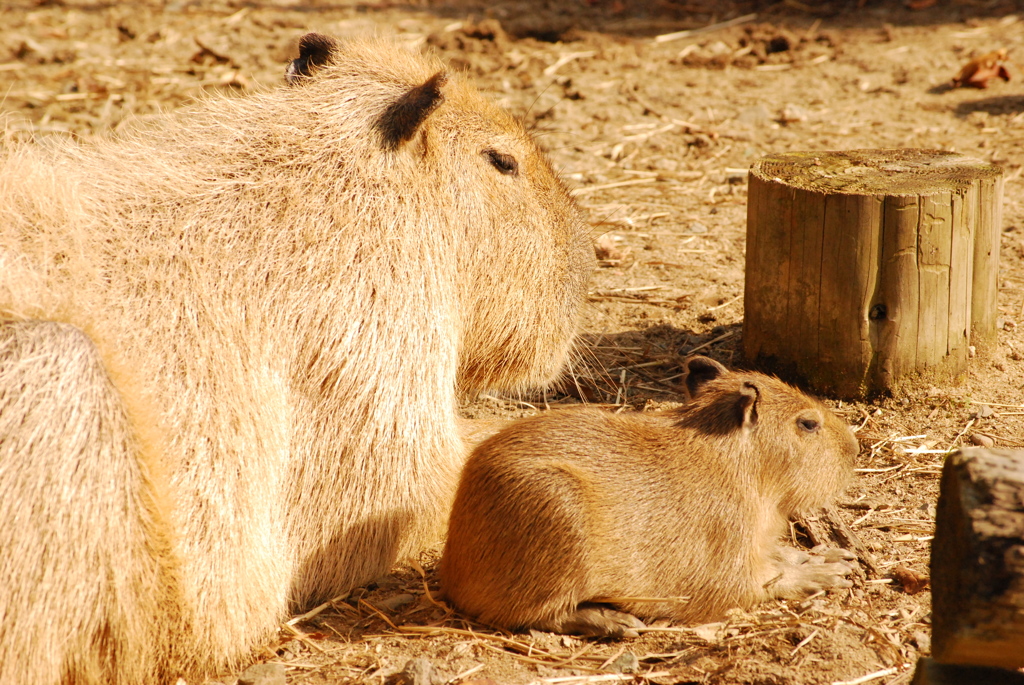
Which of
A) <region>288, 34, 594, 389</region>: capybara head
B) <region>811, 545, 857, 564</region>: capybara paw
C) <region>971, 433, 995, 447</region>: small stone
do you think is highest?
<region>288, 34, 594, 389</region>: capybara head

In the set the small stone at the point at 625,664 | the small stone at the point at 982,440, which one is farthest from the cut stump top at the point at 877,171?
the small stone at the point at 625,664

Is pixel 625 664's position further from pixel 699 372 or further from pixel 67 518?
pixel 67 518

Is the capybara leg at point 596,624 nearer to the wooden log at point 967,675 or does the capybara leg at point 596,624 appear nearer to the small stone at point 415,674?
the small stone at point 415,674

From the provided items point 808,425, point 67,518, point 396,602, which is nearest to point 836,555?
point 808,425

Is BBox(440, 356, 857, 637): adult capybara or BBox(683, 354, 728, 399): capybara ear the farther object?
BBox(683, 354, 728, 399): capybara ear

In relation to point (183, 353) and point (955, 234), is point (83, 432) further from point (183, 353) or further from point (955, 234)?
point (955, 234)

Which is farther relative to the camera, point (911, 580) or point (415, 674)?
point (911, 580)

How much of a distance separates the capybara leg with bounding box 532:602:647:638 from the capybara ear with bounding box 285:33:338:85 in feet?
6.89

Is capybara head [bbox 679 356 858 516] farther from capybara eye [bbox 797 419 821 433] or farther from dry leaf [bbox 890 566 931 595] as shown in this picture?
dry leaf [bbox 890 566 931 595]

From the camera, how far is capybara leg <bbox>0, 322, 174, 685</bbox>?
242 cm

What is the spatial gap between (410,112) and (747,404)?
1.45 meters

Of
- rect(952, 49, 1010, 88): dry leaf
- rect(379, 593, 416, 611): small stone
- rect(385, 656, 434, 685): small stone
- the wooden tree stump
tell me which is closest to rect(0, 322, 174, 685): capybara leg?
rect(385, 656, 434, 685): small stone

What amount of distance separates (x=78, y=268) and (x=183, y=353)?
1.23 feet

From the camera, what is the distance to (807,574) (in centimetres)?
324
